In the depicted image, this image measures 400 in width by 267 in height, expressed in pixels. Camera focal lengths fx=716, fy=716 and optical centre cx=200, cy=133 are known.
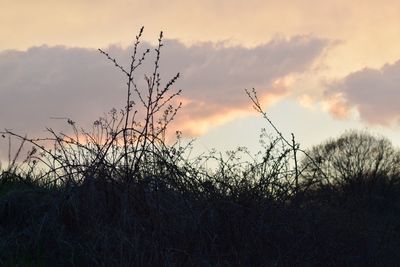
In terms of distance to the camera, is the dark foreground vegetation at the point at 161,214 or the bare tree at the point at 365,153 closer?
the dark foreground vegetation at the point at 161,214

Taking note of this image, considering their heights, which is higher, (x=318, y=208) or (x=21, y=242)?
(x=318, y=208)

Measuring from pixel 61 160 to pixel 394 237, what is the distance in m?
5.66

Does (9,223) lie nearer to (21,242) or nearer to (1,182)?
(21,242)

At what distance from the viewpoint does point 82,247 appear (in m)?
6.89

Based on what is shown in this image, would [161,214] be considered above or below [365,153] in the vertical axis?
below

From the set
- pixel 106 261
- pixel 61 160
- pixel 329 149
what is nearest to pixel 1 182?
pixel 61 160

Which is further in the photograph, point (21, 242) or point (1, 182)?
point (1, 182)

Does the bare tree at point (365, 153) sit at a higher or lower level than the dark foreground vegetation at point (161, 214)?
higher

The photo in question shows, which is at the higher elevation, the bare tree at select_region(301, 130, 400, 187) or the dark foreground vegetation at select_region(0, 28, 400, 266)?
the bare tree at select_region(301, 130, 400, 187)

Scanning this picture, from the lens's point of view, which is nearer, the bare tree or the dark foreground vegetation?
the dark foreground vegetation

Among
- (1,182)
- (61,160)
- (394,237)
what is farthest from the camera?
(394,237)

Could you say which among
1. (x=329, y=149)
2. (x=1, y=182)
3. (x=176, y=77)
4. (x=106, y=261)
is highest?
(x=329, y=149)

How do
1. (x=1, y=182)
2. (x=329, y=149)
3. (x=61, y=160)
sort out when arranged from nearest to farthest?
(x=61, y=160)
(x=1, y=182)
(x=329, y=149)

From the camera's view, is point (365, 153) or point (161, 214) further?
point (365, 153)
